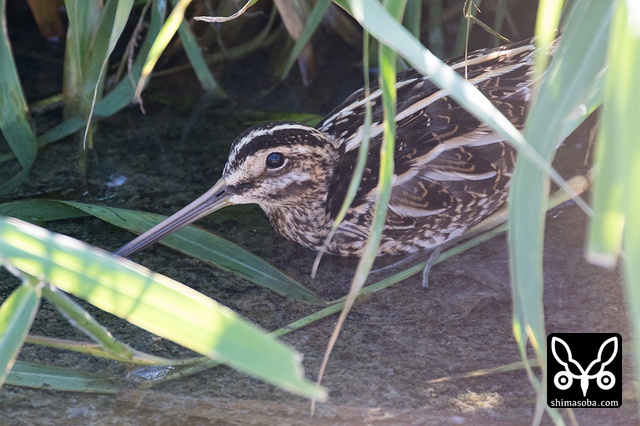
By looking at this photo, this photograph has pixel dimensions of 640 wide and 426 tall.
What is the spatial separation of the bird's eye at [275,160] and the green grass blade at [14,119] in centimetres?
93

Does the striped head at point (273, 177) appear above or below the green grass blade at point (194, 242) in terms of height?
above

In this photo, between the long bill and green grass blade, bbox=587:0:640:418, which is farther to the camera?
the long bill

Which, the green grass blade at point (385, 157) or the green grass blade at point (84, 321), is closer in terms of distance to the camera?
the green grass blade at point (385, 157)

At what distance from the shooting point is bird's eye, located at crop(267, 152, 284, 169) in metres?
2.76

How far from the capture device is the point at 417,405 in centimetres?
223

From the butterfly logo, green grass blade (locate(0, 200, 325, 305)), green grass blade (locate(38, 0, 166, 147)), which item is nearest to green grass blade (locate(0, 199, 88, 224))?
green grass blade (locate(0, 200, 325, 305))

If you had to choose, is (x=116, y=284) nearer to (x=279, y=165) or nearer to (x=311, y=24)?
(x=279, y=165)

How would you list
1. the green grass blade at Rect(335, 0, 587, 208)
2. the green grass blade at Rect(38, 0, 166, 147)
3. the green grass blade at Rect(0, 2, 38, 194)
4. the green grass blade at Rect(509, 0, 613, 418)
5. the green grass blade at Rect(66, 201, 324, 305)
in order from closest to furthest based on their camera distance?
the green grass blade at Rect(335, 0, 587, 208), the green grass blade at Rect(509, 0, 613, 418), the green grass blade at Rect(66, 201, 324, 305), the green grass blade at Rect(0, 2, 38, 194), the green grass blade at Rect(38, 0, 166, 147)

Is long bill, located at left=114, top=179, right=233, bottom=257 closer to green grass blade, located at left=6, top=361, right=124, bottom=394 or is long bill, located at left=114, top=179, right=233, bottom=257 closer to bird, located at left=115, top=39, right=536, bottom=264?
bird, located at left=115, top=39, right=536, bottom=264

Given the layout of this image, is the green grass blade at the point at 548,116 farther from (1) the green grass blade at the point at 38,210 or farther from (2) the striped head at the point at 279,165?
(1) the green grass blade at the point at 38,210

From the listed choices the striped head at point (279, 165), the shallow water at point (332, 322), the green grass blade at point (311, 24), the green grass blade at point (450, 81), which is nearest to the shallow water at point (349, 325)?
the shallow water at point (332, 322)

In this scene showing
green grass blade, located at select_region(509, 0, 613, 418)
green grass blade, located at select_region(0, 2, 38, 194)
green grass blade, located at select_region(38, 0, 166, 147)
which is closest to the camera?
green grass blade, located at select_region(509, 0, 613, 418)

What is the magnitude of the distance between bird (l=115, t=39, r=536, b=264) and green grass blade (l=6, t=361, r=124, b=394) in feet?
1.78

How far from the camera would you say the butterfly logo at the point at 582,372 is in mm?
2188
